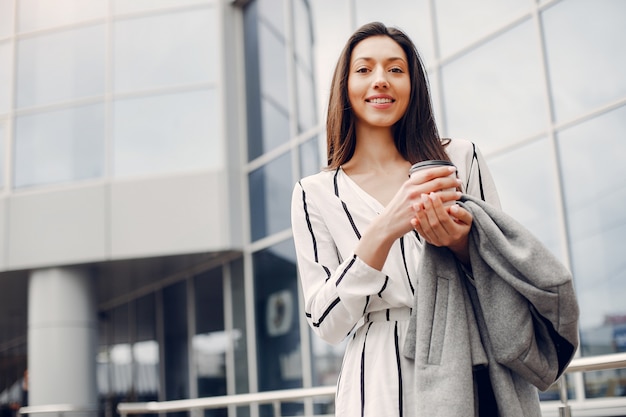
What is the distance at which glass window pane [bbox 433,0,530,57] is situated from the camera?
8.28m

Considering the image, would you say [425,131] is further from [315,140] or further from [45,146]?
[45,146]

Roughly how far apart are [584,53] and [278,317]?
6.06 meters

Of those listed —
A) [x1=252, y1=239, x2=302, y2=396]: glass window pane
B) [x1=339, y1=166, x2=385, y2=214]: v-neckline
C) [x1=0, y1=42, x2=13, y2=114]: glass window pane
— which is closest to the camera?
[x1=339, y1=166, x2=385, y2=214]: v-neckline

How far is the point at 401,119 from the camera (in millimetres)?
2084

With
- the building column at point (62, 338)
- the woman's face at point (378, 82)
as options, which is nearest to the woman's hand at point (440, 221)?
the woman's face at point (378, 82)

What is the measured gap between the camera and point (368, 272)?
181 cm

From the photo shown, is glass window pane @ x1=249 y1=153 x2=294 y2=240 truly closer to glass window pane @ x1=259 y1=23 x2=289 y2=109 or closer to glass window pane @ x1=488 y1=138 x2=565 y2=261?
glass window pane @ x1=259 y1=23 x2=289 y2=109

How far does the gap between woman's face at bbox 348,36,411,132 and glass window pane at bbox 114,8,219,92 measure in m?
11.0

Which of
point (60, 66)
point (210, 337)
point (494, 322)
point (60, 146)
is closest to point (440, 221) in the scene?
point (494, 322)

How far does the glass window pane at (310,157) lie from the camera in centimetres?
1109

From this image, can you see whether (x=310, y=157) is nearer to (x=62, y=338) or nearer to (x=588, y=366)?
(x=62, y=338)

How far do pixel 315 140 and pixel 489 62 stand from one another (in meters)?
3.31

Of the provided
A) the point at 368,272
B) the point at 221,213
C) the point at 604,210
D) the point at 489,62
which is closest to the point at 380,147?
the point at 368,272

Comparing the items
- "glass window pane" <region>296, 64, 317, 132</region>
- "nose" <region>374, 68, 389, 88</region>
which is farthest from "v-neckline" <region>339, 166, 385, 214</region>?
"glass window pane" <region>296, 64, 317, 132</region>
